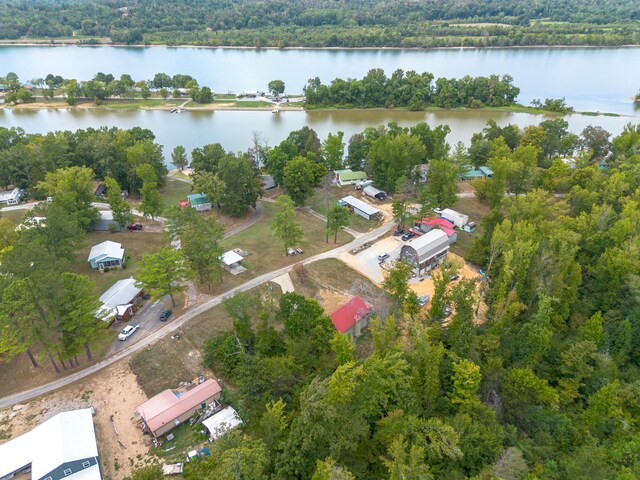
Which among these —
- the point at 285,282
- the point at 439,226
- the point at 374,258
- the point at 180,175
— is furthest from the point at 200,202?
the point at 439,226

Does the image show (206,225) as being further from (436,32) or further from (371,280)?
(436,32)

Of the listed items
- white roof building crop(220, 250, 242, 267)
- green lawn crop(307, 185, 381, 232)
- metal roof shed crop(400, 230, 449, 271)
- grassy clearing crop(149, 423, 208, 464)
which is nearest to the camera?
grassy clearing crop(149, 423, 208, 464)

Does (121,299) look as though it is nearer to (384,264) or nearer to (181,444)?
(181,444)

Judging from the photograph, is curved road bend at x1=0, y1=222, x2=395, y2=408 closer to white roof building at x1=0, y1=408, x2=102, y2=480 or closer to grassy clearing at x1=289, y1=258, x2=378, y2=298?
grassy clearing at x1=289, y1=258, x2=378, y2=298

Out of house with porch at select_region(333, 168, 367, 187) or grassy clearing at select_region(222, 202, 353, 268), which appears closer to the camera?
grassy clearing at select_region(222, 202, 353, 268)

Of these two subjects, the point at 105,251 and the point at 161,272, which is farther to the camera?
the point at 105,251

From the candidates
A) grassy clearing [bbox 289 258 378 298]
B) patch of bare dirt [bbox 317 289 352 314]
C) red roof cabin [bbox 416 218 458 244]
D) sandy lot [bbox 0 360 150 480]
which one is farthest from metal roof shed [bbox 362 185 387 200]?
sandy lot [bbox 0 360 150 480]

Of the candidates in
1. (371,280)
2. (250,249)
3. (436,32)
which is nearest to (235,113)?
(250,249)
